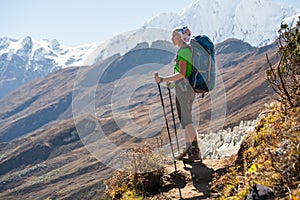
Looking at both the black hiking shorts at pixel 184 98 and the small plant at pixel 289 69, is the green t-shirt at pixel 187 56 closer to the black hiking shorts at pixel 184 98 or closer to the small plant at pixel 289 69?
the black hiking shorts at pixel 184 98

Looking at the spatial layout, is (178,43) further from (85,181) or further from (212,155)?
(85,181)

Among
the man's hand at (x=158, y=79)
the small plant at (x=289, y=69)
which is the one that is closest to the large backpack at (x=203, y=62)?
the man's hand at (x=158, y=79)

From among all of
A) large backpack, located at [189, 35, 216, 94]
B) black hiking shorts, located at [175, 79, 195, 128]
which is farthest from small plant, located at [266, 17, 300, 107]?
black hiking shorts, located at [175, 79, 195, 128]

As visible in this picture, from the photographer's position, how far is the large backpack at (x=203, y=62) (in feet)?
22.5

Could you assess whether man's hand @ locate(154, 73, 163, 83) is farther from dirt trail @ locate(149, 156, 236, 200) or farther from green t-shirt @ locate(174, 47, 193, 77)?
dirt trail @ locate(149, 156, 236, 200)

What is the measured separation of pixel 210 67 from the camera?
271 inches

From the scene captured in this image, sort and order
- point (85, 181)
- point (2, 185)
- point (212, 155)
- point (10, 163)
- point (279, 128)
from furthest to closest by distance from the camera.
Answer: point (10, 163), point (2, 185), point (85, 181), point (212, 155), point (279, 128)

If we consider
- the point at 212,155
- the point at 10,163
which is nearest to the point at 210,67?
the point at 212,155

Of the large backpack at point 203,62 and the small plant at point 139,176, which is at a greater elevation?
the large backpack at point 203,62

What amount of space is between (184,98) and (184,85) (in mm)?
251

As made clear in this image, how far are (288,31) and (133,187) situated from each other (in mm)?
3573

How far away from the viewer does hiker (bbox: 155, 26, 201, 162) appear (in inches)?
274

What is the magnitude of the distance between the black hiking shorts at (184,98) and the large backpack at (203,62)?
0.87 ft

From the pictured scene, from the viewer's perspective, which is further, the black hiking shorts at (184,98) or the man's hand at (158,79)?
the black hiking shorts at (184,98)
